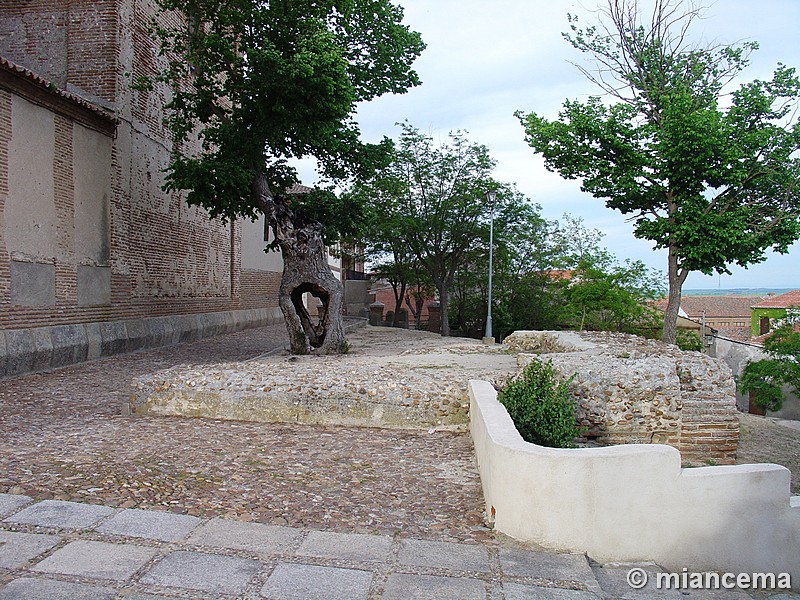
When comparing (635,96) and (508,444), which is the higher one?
(635,96)

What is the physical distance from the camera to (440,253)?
91.5 feet

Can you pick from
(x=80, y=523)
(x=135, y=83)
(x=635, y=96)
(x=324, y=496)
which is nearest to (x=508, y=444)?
(x=324, y=496)

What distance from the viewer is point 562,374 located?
691cm

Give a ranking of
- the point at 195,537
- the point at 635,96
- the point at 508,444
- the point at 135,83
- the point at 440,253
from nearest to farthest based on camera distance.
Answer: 1. the point at 195,537
2. the point at 508,444
3. the point at 135,83
4. the point at 635,96
5. the point at 440,253

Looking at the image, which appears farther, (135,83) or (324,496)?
(135,83)

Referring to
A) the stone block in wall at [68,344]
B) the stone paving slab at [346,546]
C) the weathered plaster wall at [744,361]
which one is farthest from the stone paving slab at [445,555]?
the weathered plaster wall at [744,361]

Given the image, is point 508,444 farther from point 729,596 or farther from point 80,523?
point 80,523

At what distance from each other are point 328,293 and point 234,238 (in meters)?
9.20

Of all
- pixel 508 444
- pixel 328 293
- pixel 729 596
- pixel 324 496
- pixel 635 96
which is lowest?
pixel 729 596

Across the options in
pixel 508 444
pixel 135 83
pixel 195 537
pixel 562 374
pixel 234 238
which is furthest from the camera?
pixel 234 238

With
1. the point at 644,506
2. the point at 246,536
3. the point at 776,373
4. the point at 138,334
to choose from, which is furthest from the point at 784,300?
the point at 246,536

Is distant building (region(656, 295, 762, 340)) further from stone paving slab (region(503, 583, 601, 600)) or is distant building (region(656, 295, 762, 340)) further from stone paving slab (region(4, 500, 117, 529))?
stone paving slab (region(4, 500, 117, 529))

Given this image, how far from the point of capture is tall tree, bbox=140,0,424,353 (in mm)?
11062

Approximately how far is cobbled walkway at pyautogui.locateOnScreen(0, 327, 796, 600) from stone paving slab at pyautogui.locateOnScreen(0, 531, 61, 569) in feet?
0.03
